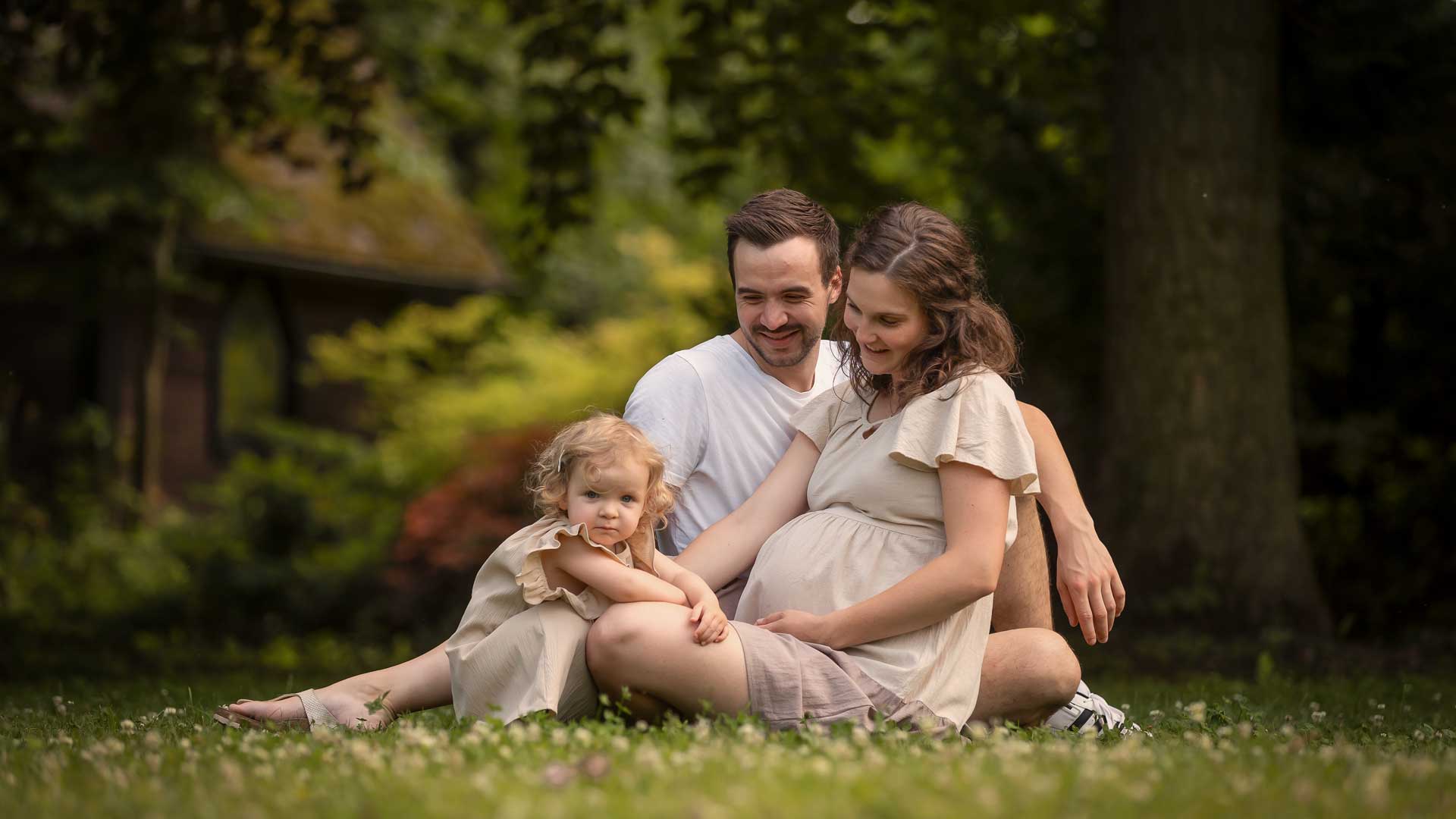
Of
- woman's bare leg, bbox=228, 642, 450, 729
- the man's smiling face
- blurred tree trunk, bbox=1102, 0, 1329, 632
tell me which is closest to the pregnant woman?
the man's smiling face

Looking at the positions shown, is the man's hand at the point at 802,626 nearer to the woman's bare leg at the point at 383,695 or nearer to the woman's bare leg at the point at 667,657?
the woman's bare leg at the point at 667,657

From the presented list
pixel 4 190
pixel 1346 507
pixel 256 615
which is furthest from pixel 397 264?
pixel 1346 507

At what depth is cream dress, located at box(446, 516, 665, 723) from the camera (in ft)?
13.0

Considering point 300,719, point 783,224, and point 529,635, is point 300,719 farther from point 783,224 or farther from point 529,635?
point 783,224

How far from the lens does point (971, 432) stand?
156 inches

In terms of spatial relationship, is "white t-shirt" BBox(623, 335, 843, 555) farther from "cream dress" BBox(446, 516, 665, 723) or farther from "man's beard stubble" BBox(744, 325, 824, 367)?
"cream dress" BBox(446, 516, 665, 723)

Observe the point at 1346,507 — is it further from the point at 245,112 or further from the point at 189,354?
the point at 189,354

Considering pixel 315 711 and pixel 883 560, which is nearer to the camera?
pixel 883 560

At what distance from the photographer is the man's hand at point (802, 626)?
404 cm

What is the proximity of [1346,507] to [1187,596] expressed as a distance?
3.20 meters

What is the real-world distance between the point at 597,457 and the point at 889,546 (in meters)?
0.89

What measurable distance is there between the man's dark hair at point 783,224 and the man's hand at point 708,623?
1172 mm

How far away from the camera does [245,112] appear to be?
31.5ft

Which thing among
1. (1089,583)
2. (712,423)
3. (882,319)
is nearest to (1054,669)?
(1089,583)
